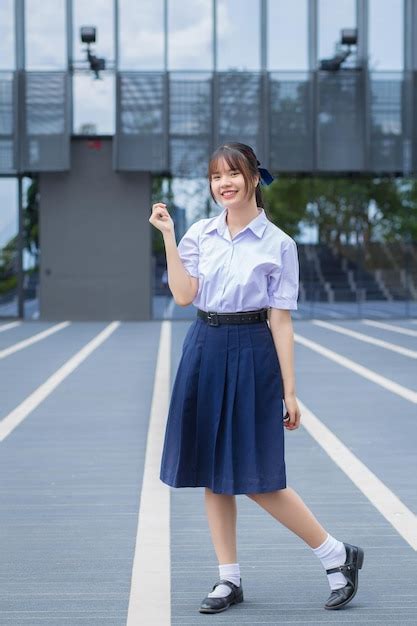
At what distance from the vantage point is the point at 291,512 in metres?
4.75

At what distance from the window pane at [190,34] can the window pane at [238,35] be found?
26 cm

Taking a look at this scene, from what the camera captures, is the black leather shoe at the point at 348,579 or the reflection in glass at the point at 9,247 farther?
the reflection in glass at the point at 9,247

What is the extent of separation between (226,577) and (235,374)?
0.79 m

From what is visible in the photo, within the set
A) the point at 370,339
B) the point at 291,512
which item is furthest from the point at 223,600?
the point at 370,339

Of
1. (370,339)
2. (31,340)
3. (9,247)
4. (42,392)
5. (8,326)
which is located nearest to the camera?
(42,392)

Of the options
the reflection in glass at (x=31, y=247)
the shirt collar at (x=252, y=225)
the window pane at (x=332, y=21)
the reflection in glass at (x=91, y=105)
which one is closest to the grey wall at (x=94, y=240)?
the reflection in glass at (x=31, y=247)

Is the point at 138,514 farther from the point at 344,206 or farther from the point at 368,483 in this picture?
the point at 344,206

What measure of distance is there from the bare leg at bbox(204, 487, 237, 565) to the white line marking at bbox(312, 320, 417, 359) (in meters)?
13.1

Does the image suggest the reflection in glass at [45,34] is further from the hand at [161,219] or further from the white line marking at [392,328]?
the hand at [161,219]

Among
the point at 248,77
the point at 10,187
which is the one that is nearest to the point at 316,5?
the point at 248,77

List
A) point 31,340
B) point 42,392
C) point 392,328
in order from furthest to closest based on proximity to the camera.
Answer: point 392,328 < point 31,340 < point 42,392

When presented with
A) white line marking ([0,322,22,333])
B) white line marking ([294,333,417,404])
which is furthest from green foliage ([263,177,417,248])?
white line marking ([294,333,417,404])

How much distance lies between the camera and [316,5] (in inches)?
1165

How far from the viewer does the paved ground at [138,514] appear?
4.86m
